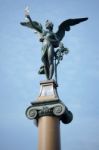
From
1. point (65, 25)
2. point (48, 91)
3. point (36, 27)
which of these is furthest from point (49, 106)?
point (65, 25)

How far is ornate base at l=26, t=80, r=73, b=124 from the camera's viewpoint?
13.2m

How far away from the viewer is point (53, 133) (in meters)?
12.9

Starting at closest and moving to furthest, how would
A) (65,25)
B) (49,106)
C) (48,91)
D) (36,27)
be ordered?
(49,106) < (48,91) < (36,27) < (65,25)

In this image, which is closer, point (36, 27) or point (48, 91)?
point (48, 91)

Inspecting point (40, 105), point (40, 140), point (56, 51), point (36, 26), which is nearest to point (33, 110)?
point (40, 105)

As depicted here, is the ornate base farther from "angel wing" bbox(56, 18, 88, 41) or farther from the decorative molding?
"angel wing" bbox(56, 18, 88, 41)

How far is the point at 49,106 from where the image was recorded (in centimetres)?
1335

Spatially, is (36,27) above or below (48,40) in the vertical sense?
above

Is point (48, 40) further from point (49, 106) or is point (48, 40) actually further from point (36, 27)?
point (49, 106)

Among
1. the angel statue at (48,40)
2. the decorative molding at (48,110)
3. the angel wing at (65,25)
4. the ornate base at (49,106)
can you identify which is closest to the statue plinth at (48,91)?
the ornate base at (49,106)

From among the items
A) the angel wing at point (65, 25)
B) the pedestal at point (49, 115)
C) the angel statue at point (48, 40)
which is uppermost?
the angel wing at point (65, 25)

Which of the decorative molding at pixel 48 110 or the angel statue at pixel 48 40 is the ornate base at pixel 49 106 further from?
the angel statue at pixel 48 40

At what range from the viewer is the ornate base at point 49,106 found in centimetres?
1323

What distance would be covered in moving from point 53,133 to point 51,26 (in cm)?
464
